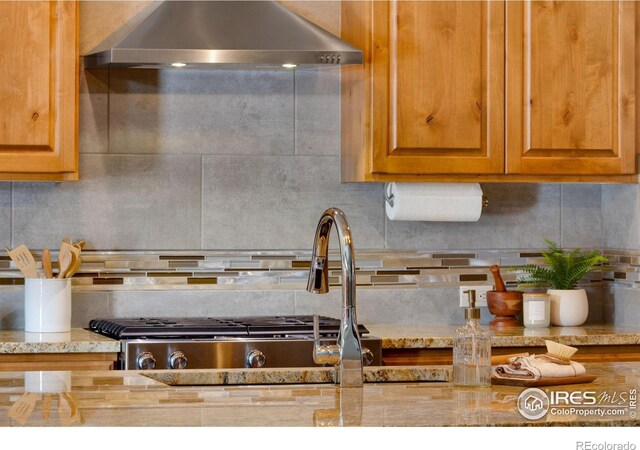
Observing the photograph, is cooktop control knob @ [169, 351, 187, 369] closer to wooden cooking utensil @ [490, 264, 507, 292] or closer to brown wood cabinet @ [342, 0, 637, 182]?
brown wood cabinet @ [342, 0, 637, 182]

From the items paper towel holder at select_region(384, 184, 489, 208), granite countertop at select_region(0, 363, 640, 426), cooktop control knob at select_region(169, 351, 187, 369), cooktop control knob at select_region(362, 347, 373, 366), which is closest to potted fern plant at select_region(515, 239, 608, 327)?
paper towel holder at select_region(384, 184, 489, 208)

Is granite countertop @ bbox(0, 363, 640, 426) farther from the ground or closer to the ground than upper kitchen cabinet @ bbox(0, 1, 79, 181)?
closer to the ground

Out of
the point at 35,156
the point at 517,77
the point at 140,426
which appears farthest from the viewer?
the point at 517,77

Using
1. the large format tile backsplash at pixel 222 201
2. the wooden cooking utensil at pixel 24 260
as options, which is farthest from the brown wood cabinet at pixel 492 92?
the wooden cooking utensil at pixel 24 260

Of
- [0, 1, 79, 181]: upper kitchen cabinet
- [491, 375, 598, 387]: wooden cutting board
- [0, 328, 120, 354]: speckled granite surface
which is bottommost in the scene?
[0, 328, 120, 354]: speckled granite surface

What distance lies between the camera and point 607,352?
3.60 m

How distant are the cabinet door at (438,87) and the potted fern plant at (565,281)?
0.51 metres

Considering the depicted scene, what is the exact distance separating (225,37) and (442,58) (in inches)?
31.5

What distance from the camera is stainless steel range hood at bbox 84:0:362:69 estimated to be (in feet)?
11.2

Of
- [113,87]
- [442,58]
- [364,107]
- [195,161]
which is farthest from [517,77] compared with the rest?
[113,87]

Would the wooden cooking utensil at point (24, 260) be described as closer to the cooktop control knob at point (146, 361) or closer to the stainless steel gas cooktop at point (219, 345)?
the stainless steel gas cooktop at point (219, 345)

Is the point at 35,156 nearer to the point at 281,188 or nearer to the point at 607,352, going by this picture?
the point at 281,188

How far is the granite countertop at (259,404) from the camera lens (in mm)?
1680

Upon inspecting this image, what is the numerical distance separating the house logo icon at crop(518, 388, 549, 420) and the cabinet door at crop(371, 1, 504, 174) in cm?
175
